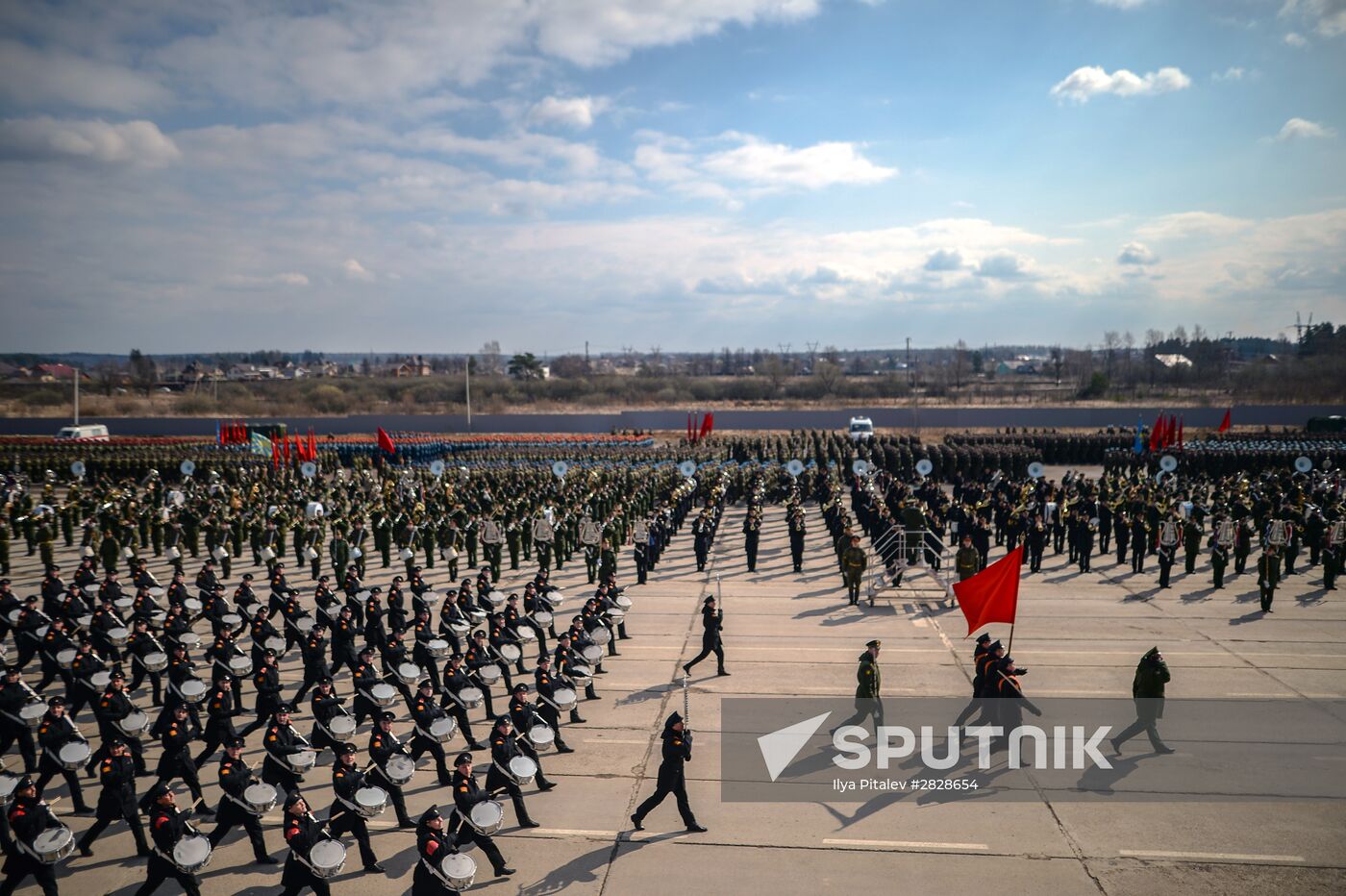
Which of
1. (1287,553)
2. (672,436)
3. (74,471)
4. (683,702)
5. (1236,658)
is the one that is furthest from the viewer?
(672,436)

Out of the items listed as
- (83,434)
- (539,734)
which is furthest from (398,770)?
(83,434)

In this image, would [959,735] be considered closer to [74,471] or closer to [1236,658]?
[1236,658]

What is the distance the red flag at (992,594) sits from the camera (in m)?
11.9

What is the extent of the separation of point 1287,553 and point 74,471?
1496 inches

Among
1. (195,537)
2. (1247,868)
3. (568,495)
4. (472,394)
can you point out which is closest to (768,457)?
(568,495)

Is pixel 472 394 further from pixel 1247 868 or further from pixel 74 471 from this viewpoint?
pixel 1247 868

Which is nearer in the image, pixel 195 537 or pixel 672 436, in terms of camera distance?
pixel 195 537

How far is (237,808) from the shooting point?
8.02 metres

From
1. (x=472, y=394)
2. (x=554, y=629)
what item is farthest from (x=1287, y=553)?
(x=472, y=394)

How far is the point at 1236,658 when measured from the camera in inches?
539

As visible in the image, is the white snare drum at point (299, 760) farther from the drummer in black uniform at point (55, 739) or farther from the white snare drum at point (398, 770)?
the drummer in black uniform at point (55, 739)

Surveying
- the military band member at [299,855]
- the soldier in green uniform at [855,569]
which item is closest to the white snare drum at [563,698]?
the military band member at [299,855]

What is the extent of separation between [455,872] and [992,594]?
8.56m

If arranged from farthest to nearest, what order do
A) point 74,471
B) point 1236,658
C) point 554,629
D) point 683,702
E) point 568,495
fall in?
point 74,471, point 568,495, point 554,629, point 1236,658, point 683,702
